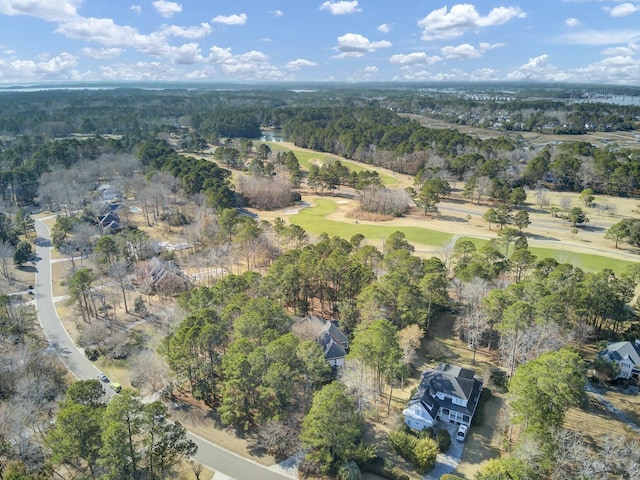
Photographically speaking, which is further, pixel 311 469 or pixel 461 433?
pixel 461 433

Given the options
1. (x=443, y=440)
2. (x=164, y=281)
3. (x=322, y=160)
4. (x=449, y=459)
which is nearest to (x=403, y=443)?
(x=443, y=440)

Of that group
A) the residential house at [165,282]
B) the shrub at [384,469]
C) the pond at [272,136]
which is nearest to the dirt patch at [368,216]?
the residential house at [165,282]

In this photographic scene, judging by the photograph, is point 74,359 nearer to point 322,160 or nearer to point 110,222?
point 110,222

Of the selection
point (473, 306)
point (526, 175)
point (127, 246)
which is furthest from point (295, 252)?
point (526, 175)

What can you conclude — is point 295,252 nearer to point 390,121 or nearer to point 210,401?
point 210,401

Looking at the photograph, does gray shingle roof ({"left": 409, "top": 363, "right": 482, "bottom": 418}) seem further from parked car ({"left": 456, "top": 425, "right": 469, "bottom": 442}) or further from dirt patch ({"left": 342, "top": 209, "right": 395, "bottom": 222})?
dirt patch ({"left": 342, "top": 209, "right": 395, "bottom": 222})

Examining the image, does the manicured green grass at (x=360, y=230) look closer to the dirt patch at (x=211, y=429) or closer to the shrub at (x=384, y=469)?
the dirt patch at (x=211, y=429)

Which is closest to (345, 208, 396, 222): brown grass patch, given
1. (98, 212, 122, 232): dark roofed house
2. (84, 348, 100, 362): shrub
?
(98, 212, 122, 232): dark roofed house
